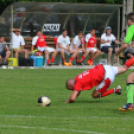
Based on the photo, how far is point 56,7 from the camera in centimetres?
2344

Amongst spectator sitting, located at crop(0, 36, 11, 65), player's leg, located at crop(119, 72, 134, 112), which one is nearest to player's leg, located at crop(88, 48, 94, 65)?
spectator sitting, located at crop(0, 36, 11, 65)

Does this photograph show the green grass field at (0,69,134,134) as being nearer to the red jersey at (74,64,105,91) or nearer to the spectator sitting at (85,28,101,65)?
the red jersey at (74,64,105,91)

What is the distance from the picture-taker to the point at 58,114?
24.6 feet

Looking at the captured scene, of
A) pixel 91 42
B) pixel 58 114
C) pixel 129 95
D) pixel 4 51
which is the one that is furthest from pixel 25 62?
pixel 129 95

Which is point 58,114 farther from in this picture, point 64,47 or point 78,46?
point 78,46

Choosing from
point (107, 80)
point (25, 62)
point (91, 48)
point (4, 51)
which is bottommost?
point (25, 62)

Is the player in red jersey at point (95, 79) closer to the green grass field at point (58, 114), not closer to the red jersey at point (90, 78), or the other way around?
the red jersey at point (90, 78)

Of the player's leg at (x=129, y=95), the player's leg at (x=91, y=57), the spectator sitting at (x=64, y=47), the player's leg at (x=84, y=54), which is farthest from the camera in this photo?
the player's leg at (x=91, y=57)

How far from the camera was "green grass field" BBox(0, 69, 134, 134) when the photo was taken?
241 inches

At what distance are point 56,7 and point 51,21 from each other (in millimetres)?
955

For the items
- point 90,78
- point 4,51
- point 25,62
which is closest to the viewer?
→ point 90,78

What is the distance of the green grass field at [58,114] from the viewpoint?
20.1 feet

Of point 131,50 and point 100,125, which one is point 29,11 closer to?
point 131,50

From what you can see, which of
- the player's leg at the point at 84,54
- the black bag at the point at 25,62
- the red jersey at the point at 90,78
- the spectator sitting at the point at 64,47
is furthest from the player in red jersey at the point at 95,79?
the player's leg at the point at 84,54
